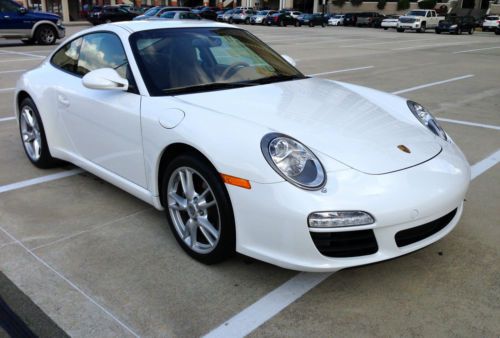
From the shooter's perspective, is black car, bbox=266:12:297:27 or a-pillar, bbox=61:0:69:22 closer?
black car, bbox=266:12:297:27

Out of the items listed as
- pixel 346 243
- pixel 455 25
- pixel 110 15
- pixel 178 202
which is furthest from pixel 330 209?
pixel 455 25

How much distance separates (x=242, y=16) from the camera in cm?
4638

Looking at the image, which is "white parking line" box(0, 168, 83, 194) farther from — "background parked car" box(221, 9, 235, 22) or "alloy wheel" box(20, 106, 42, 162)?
"background parked car" box(221, 9, 235, 22)

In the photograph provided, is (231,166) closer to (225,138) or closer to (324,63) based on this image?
(225,138)

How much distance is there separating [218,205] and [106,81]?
4.14ft

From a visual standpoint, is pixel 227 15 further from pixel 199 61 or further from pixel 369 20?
pixel 199 61

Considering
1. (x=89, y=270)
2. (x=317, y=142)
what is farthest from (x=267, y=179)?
(x=89, y=270)

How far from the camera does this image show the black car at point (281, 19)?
43281mm

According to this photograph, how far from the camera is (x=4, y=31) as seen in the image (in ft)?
54.3

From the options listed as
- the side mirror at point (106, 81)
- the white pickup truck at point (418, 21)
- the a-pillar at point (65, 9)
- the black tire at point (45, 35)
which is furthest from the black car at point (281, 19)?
the side mirror at point (106, 81)

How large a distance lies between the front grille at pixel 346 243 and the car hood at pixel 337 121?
1.15 ft

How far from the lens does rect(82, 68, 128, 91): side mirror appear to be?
3.26 metres

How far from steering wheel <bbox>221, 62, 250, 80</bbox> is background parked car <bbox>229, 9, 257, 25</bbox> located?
4403 cm

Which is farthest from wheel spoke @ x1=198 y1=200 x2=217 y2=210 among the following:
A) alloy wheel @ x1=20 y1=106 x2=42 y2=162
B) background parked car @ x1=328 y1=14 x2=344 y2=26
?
background parked car @ x1=328 y1=14 x2=344 y2=26
